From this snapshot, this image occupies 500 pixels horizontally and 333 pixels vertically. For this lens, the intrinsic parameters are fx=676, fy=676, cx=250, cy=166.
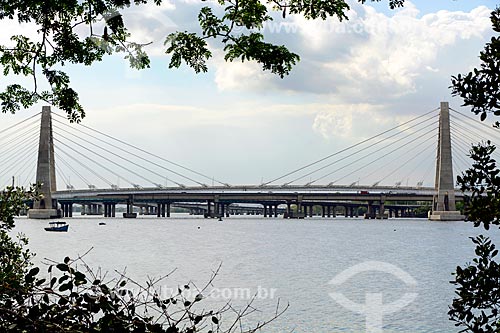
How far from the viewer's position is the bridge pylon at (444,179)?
411 ft

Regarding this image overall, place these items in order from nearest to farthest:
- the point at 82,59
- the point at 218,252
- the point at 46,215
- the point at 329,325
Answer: the point at 82,59
the point at 329,325
the point at 218,252
the point at 46,215

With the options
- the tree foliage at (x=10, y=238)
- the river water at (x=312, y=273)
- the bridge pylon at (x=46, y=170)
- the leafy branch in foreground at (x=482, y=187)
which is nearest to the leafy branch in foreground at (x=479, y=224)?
the leafy branch in foreground at (x=482, y=187)

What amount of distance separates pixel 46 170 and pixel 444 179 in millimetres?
72295

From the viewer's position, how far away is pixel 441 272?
4719 centimetres

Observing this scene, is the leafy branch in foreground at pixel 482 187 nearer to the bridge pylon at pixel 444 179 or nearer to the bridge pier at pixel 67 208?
the bridge pylon at pixel 444 179

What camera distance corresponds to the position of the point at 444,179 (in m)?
125

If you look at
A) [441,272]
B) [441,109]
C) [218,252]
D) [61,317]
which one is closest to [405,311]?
[441,272]

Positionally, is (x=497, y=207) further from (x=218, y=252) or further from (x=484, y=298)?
(x=218, y=252)

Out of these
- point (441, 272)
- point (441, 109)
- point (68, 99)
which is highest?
point (441, 109)

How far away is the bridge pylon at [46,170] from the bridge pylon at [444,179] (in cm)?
7124

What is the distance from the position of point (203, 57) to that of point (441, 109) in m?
131

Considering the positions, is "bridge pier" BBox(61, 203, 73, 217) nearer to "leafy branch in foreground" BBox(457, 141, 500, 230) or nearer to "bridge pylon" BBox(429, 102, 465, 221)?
"bridge pylon" BBox(429, 102, 465, 221)

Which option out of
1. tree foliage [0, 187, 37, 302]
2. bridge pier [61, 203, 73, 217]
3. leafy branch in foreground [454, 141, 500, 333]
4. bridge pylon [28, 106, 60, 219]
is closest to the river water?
tree foliage [0, 187, 37, 302]

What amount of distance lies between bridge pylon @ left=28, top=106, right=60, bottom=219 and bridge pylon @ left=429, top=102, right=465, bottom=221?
234 ft
